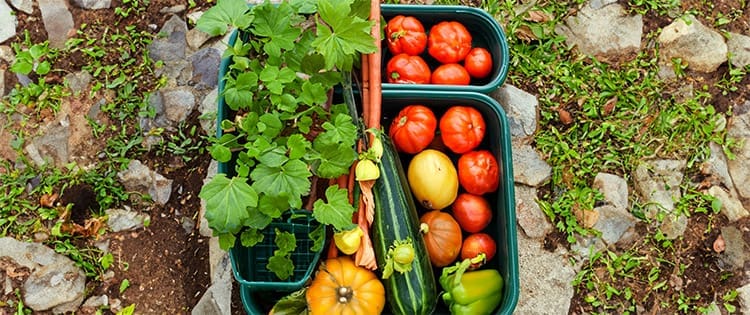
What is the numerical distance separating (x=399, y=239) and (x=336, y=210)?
0.29 m

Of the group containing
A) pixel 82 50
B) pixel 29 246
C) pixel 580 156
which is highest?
pixel 82 50

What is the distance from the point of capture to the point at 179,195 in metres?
2.58

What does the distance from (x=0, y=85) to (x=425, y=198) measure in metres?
1.70

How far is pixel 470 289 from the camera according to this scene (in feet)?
7.08

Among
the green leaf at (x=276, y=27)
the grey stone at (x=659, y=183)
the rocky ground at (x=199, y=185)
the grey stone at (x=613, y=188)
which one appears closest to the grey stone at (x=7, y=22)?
the rocky ground at (x=199, y=185)

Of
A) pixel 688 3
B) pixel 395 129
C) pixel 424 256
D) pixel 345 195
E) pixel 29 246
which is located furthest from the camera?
pixel 688 3

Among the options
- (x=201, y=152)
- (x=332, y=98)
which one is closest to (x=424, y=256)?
(x=332, y=98)

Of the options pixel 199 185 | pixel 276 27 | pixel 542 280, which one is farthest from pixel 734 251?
pixel 199 185

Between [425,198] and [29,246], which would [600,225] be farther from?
[29,246]

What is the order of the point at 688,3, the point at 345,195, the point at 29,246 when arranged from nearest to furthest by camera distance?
the point at 345,195 → the point at 29,246 → the point at 688,3

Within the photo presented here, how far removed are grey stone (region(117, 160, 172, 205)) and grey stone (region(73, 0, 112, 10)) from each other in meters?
0.71

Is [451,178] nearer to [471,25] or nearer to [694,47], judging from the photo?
[471,25]

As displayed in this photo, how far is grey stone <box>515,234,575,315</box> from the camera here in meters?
2.50

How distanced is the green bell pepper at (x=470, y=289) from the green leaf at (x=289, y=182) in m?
0.55
